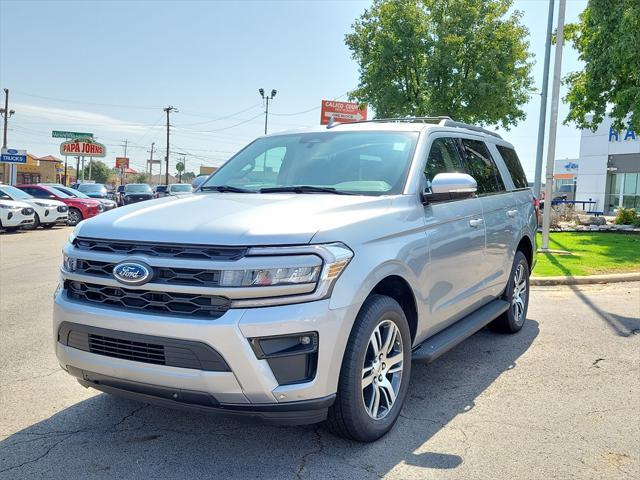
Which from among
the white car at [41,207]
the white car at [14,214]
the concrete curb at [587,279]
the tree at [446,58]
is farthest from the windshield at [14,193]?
the concrete curb at [587,279]

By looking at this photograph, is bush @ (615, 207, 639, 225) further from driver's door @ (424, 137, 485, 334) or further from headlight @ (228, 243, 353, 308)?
headlight @ (228, 243, 353, 308)

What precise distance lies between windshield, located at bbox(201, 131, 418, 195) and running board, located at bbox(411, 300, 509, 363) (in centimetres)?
111

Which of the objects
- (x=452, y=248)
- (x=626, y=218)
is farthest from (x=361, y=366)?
(x=626, y=218)

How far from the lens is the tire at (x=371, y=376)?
3.03 meters

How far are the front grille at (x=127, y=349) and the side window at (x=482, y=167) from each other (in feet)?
10.5

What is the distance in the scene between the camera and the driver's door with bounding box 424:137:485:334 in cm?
395

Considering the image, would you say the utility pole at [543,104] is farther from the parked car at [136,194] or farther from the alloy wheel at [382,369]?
the parked car at [136,194]

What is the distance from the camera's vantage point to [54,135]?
188 ft

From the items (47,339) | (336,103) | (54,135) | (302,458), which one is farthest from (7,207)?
(54,135)

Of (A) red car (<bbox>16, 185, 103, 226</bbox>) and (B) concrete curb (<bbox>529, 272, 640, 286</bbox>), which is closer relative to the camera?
(B) concrete curb (<bbox>529, 272, 640, 286</bbox>)

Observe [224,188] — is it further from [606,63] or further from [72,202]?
[72,202]

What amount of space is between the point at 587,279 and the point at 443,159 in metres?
6.39

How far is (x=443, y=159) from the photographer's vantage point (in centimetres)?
450

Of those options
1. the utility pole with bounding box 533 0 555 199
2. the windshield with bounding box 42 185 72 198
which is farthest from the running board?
the windshield with bounding box 42 185 72 198
